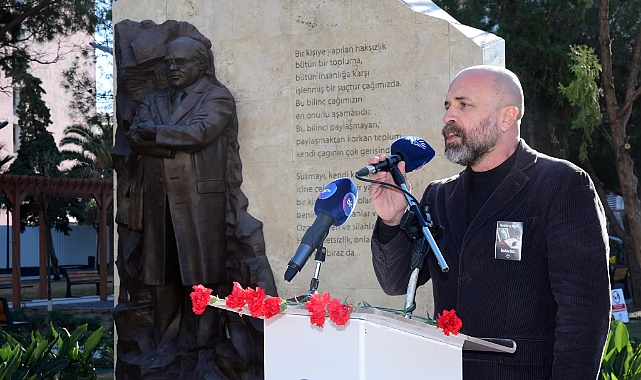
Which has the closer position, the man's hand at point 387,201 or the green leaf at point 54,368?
the man's hand at point 387,201

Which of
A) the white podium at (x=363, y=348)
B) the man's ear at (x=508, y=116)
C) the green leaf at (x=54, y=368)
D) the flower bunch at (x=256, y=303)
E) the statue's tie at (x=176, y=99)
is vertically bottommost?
the green leaf at (x=54, y=368)

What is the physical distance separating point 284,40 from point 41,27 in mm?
12366

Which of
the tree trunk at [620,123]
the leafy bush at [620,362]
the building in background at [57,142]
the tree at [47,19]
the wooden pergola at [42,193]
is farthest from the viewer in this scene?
the building in background at [57,142]

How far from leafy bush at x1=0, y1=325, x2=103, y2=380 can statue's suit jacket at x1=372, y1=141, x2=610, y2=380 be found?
3554 mm

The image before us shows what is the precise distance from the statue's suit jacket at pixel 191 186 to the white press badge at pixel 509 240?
3728mm

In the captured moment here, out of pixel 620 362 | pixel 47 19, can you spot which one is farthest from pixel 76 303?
pixel 620 362

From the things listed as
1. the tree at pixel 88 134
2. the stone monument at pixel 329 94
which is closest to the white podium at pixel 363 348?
the stone monument at pixel 329 94

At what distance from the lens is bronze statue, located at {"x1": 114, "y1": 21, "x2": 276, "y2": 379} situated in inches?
251

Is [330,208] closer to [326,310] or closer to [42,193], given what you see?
[326,310]

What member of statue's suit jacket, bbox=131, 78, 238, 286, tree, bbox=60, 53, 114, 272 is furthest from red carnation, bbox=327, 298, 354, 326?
tree, bbox=60, 53, 114, 272

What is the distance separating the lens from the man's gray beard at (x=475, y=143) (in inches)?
116

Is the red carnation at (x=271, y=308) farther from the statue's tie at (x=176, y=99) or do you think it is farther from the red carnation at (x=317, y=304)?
the statue's tie at (x=176, y=99)

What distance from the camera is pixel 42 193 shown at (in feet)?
66.0

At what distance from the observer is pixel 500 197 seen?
296 cm
